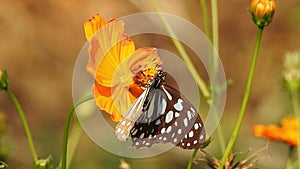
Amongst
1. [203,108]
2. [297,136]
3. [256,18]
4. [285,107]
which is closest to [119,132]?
Result: [256,18]

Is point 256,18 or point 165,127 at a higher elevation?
point 256,18

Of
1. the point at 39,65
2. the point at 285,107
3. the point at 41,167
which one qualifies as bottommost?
the point at 41,167

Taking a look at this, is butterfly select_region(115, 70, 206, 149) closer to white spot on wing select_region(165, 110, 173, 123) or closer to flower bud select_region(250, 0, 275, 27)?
white spot on wing select_region(165, 110, 173, 123)

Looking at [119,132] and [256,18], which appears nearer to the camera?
[119,132]

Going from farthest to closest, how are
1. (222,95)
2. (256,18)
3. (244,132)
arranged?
(244,132) → (222,95) → (256,18)

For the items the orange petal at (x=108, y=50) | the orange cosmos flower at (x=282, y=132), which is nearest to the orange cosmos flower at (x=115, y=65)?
the orange petal at (x=108, y=50)

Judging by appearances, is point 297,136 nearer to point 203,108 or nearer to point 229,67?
point 203,108

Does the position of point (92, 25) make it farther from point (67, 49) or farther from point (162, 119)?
point (67, 49)
